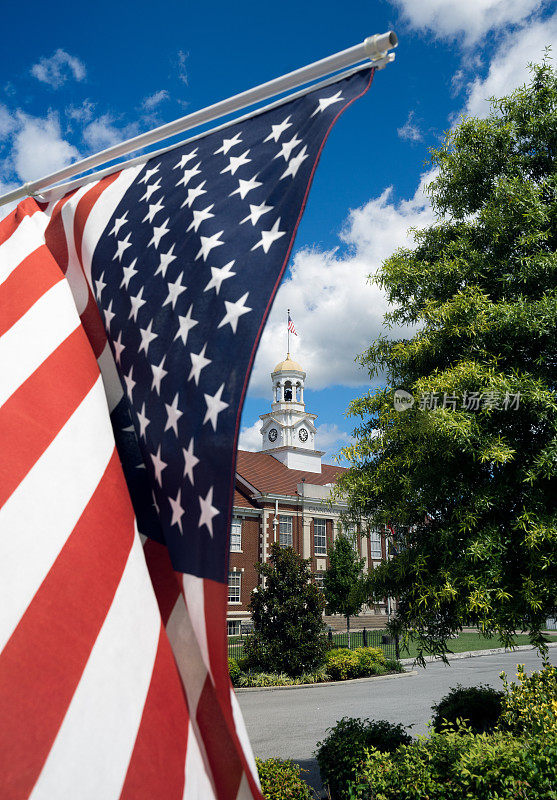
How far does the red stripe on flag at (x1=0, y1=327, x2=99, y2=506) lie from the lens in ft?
5.53

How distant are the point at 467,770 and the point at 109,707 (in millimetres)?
4660

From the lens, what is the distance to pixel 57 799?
132 cm

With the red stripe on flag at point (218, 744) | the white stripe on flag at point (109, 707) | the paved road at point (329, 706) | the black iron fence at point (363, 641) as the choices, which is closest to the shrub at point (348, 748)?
the paved road at point (329, 706)

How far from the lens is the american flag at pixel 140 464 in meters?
1.45

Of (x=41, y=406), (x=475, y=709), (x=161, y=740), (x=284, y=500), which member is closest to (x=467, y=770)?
(x=475, y=709)

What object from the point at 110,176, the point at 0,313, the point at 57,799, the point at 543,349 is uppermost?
the point at 543,349

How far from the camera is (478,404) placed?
639 cm

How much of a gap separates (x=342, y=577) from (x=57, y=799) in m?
38.7

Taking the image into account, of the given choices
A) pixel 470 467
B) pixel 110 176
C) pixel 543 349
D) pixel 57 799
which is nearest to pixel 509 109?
pixel 543 349

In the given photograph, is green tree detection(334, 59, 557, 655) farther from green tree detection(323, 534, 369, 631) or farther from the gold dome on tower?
the gold dome on tower

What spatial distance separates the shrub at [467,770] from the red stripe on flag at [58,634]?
443 centimetres

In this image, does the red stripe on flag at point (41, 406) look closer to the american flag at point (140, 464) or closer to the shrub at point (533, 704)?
the american flag at point (140, 464)

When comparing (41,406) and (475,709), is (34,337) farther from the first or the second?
(475,709)

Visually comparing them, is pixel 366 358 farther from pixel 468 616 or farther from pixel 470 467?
pixel 468 616
